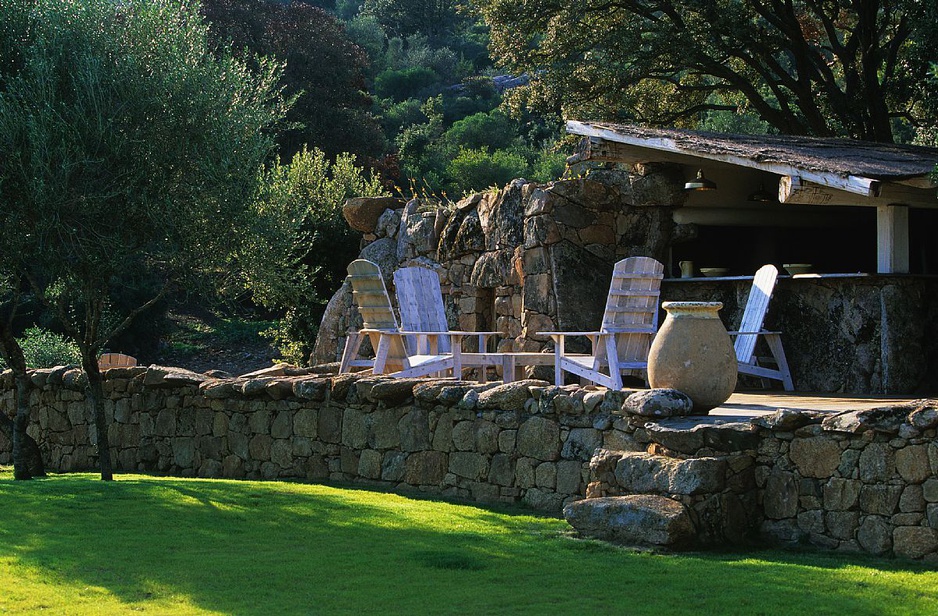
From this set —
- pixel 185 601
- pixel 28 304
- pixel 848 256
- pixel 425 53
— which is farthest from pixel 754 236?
pixel 425 53

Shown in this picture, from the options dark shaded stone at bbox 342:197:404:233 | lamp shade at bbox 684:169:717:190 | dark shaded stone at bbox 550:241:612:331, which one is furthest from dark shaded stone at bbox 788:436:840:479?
dark shaded stone at bbox 342:197:404:233

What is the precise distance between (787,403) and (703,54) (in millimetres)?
11785

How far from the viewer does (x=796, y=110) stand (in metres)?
22.7

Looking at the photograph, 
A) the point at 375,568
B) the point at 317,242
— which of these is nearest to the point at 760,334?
the point at 375,568

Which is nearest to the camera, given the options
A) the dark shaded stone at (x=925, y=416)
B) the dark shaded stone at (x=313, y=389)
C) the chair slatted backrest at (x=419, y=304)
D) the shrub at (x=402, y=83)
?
the dark shaded stone at (x=925, y=416)

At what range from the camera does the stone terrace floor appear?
7.92 m

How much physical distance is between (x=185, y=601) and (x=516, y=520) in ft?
9.06

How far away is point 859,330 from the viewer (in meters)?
11.1

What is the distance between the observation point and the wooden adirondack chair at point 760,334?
1055 cm

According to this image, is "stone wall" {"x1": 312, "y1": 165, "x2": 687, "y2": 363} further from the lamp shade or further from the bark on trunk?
the bark on trunk

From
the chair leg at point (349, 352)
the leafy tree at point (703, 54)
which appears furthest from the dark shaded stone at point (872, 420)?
the leafy tree at point (703, 54)

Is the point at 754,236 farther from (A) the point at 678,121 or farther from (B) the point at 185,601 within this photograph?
(B) the point at 185,601

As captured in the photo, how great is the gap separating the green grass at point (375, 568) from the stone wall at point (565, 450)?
0.98ft

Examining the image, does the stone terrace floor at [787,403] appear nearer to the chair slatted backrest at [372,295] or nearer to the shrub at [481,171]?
the chair slatted backrest at [372,295]
